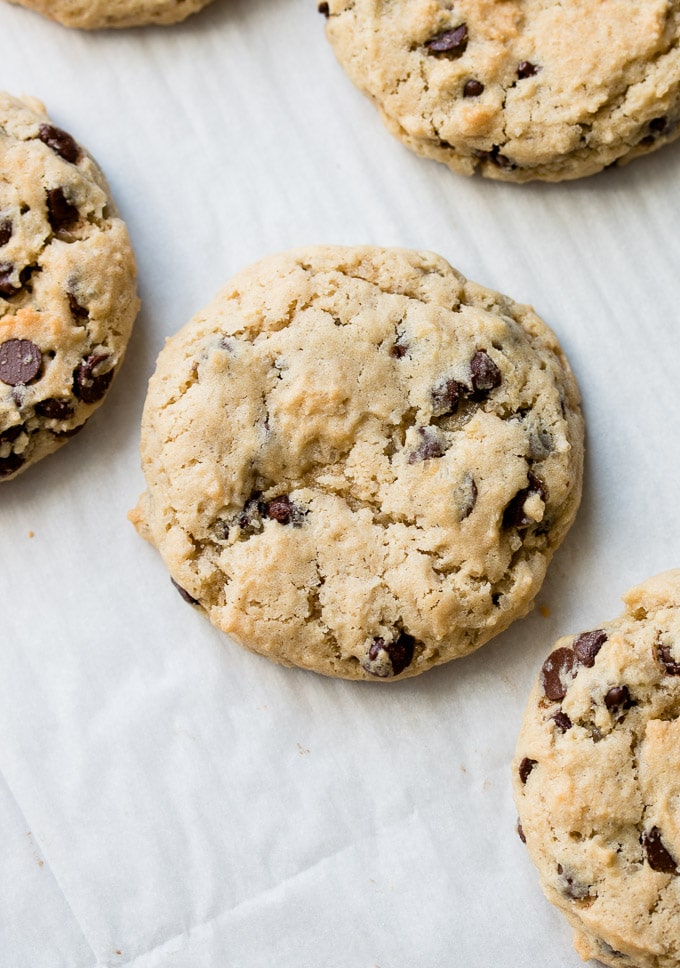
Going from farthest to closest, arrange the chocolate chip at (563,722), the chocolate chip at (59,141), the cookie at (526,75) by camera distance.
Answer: the chocolate chip at (59,141) < the cookie at (526,75) < the chocolate chip at (563,722)

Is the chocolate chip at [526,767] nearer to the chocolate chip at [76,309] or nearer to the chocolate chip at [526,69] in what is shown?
the chocolate chip at [76,309]

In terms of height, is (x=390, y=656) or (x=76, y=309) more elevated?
(x=76, y=309)

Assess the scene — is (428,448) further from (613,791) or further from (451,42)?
(451,42)

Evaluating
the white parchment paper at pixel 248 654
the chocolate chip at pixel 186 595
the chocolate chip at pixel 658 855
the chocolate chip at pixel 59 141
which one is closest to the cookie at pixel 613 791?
the chocolate chip at pixel 658 855

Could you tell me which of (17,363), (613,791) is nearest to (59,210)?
(17,363)

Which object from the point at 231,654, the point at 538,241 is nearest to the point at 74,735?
the point at 231,654

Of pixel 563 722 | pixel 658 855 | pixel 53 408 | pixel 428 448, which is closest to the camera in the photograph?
pixel 658 855

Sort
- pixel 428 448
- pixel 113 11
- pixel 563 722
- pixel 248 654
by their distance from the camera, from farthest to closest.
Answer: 1. pixel 113 11
2. pixel 248 654
3. pixel 428 448
4. pixel 563 722

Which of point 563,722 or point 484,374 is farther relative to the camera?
point 484,374
